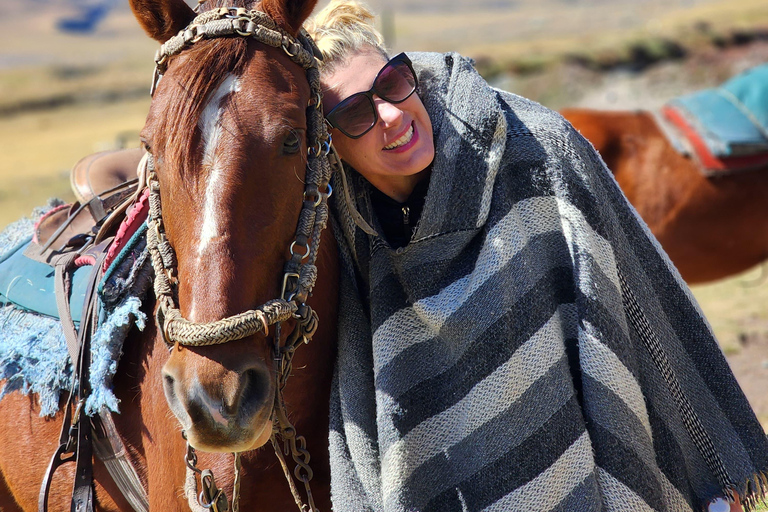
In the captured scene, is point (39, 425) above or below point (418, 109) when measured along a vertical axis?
below

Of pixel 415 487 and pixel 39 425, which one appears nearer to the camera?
pixel 415 487

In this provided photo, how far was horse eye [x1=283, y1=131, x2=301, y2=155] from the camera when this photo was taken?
161cm

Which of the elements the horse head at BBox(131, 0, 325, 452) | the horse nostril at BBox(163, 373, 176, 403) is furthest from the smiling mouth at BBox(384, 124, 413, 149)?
the horse nostril at BBox(163, 373, 176, 403)

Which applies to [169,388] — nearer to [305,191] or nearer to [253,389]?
[253,389]

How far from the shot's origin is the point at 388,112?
6.13ft

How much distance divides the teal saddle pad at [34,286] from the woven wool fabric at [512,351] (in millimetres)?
889

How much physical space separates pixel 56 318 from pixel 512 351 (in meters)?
1.46

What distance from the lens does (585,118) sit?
18.7ft

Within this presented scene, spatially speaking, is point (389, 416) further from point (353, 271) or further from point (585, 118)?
point (585, 118)

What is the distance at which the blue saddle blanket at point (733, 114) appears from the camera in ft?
18.0

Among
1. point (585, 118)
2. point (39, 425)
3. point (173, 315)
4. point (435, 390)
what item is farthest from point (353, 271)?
point (585, 118)

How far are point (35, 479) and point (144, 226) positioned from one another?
39.5 inches

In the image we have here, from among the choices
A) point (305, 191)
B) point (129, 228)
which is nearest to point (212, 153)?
point (305, 191)

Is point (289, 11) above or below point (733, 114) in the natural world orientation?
above
